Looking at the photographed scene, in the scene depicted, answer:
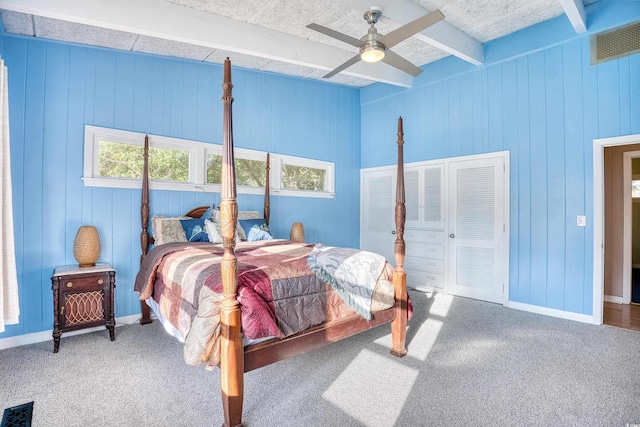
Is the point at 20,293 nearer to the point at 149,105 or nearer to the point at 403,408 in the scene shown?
the point at 149,105

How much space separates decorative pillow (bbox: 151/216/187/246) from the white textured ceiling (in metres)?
1.83

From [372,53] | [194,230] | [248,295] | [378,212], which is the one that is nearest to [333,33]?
[372,53]

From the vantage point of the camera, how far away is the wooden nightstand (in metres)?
2.86

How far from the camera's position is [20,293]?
3.08 metres

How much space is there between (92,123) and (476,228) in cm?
472

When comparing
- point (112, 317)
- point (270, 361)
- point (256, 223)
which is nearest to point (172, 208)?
point (256, 223)

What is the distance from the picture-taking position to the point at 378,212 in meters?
5.85

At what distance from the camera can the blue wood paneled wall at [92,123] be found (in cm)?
310

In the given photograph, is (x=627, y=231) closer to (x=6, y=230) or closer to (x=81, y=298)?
(x=81, y=298)

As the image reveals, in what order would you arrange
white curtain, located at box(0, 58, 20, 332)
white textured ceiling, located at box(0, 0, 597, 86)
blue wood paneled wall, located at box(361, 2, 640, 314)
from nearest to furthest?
white curtain, located at box(0, 58, 20, 332), white textured ceiling, located at box(0, 0, 597, 86), blue wood paneled wall, located at box(361, 2, 640, 314)

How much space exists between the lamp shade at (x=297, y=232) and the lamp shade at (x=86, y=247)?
2.39 metres

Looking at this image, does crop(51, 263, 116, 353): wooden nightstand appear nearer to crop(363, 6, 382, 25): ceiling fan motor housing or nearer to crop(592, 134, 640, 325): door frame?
crop(363, 6, 382, 25): ceiling fan motor housing

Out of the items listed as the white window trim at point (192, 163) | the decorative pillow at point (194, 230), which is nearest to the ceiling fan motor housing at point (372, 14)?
the white window trim at point (192, 163)

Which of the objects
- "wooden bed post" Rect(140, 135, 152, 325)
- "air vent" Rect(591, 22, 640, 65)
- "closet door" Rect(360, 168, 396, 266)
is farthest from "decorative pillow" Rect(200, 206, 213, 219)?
"air vent" Rect(591, 22, 640, 65)
